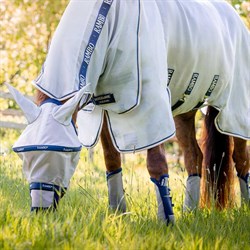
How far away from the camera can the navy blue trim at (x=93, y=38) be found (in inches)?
142

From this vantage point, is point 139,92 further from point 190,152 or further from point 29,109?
point 190,152

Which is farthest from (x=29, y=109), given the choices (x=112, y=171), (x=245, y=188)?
(x=245, y=188)

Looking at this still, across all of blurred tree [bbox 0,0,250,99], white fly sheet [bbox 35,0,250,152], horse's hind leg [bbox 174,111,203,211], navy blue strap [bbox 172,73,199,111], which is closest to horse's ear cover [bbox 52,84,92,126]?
white fly sheet [bbox 35,0,250,152]

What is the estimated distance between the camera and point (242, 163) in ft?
18.4

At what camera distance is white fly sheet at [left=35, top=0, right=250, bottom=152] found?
3.66 m

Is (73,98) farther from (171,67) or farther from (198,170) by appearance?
(198,170)

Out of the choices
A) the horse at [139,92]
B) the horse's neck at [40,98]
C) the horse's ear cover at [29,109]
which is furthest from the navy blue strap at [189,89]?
the horse's ear cover at [29,109]

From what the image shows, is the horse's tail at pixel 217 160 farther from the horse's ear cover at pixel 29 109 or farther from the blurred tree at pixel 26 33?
the blurred tree at pixel 26 33

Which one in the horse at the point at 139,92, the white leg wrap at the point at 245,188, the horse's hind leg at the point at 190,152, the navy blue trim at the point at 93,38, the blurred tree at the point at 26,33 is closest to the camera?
the horse at the point at 139,92

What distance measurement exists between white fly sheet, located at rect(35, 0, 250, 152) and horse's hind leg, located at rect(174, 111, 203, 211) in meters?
0.59

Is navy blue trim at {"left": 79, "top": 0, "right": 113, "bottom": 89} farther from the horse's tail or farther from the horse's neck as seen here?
the horse's tail

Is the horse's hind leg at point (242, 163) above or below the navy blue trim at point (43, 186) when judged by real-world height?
below

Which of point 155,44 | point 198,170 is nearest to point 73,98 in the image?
point 155,44

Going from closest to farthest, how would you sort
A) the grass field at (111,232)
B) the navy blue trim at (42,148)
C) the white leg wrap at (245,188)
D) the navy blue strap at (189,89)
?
the grass field at (111,232) → the navy blue trim at (42,148) → the navy blue strap at (189,89) → the white leg wrap at (245,188)
